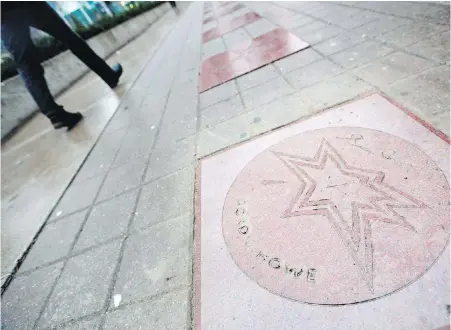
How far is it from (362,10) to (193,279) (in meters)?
4.19

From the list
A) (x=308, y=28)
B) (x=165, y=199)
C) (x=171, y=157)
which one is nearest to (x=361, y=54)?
(x=308, y=28)

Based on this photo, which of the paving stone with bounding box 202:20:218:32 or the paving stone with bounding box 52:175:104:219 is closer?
the paving stone with bounding box 52:175:104:219

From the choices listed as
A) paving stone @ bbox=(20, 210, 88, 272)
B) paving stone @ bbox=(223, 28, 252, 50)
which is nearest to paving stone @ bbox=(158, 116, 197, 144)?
paving stone @ bbox=(20, 210, 88, 272)

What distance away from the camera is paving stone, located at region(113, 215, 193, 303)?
1.47 metres

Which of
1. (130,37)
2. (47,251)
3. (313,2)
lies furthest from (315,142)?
(130,37)

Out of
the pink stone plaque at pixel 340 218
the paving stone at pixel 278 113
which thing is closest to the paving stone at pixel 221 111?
the paving stone at pixel 278 113

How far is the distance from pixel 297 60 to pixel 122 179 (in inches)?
91.8

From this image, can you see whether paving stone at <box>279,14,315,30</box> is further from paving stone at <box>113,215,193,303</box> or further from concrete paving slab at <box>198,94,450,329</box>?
paving stone at <box>113,215,193,303</box>

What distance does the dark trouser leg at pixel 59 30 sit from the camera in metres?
3.48

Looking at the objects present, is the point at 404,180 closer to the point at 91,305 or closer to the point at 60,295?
the point at 91,305

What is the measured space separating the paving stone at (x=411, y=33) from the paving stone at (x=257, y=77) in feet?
3.85

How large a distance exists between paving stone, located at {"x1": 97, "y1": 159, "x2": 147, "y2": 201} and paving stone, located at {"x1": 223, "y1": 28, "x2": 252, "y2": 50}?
9.14ft

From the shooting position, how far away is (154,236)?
1.76 metres

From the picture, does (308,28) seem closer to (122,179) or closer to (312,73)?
(312,73)
